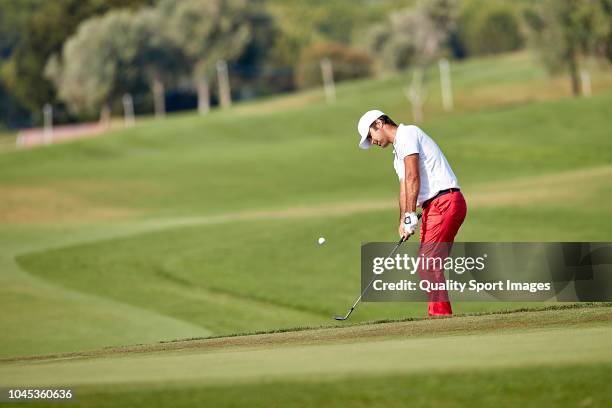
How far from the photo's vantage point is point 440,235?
509 inches

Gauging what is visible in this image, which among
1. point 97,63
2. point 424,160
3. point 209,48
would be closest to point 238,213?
point 424,160

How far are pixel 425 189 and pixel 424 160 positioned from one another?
340 millimetres

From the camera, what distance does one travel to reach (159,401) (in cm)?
804

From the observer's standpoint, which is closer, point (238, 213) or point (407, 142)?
point (407, 142)

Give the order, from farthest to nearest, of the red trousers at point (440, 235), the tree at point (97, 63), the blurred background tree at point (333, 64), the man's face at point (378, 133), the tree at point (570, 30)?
the blurred background tree at point (333, 64) → the tree at point (97, 63) → the tree at point (570, 30) → the red trousers at point (440, 235) → the man's face at point (378, 133)

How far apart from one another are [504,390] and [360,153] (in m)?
53.3

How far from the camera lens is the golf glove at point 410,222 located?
41.0 feet

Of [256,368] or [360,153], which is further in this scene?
[360,153]

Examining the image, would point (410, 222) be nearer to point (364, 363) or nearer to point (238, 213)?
point (364, 363)

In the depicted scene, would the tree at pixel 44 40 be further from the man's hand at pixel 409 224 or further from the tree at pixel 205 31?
the man's hand at pixel 409 224

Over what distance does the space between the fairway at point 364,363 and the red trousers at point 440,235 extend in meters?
0.48

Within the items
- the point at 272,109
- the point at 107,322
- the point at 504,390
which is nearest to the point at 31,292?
the point at 107,322

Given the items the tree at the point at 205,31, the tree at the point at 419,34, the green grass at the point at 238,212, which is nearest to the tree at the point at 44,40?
the tree at the point at 205,31

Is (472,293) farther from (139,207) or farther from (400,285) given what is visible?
(139,207)
